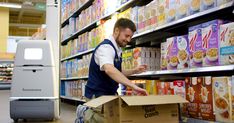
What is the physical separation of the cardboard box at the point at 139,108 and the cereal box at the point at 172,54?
1.90ft

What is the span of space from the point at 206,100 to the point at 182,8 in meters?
0.77

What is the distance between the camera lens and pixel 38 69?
15.4 feet

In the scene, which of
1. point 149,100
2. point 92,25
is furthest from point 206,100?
A: point 92,25

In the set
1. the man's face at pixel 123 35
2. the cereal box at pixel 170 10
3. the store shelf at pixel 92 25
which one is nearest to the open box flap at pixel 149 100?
the man's face at pixel 123 35

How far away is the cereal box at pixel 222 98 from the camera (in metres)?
2.01

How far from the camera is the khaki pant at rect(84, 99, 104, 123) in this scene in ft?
7.25

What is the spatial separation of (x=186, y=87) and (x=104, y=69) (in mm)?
649

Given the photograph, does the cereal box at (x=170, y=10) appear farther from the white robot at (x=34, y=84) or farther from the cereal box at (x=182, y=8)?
the white robot at (x=34, y=84)

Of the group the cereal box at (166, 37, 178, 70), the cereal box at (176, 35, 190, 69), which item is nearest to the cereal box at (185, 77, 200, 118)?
the cereal box at (176, 35, 190, 69)

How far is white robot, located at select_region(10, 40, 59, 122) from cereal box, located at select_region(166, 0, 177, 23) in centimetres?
249

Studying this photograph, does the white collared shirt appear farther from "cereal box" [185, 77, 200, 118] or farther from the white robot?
the white robot

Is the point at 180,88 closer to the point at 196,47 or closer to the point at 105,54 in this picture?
Answer: the point at 196,47

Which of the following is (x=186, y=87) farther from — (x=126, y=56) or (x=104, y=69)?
(x=126, y=56)

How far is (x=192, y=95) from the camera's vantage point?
2328 mm
